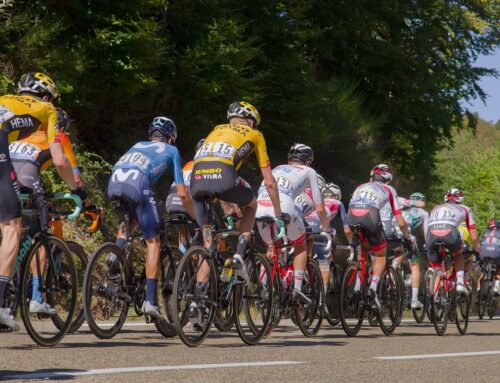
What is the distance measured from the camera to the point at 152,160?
1006 cm

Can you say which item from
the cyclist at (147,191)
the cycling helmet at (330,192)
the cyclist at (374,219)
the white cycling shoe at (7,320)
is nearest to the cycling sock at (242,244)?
the cyclist at (147,191)

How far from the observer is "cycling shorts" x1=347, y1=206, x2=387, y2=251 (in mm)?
13586

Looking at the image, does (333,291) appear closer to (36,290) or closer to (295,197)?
(295,197)

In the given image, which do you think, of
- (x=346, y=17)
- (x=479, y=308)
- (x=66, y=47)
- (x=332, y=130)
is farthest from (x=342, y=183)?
(x=66, y=47)

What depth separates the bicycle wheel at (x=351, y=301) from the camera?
41.5ft

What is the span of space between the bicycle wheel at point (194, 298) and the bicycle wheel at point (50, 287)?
2.95 ft

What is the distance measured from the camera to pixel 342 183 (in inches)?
1096

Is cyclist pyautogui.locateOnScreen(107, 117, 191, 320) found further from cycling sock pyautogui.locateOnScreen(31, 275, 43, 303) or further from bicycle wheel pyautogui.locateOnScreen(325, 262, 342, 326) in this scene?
bicycle wheel pyautogui.locateOnScreen(325, 262, 342, 326)

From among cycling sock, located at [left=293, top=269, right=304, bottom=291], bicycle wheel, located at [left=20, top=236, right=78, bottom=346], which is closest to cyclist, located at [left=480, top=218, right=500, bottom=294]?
cycling sock, located at [left=293, top=269, right=304, bottom=291]

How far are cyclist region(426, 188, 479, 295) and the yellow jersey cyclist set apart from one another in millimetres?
5662

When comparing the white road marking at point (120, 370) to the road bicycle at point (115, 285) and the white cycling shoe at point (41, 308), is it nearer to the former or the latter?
the white cycling shoe at point (41, 308)

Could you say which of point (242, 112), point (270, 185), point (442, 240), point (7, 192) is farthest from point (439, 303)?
point (7, 192)

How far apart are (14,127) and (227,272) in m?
2.38

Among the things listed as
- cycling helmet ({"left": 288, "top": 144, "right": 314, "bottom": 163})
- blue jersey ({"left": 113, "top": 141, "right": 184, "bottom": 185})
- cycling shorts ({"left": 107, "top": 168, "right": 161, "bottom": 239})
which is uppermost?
cycling helmet ({"left": 288, "top": 144, "right": 314, "bottom": 163})
